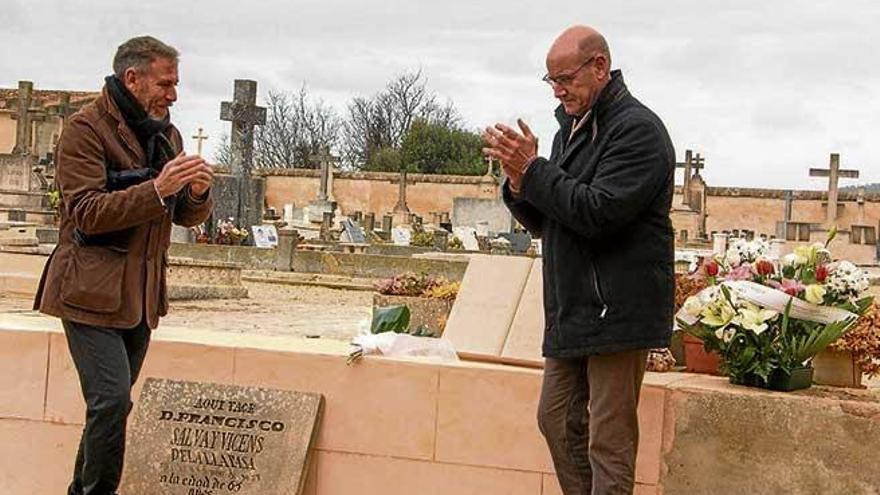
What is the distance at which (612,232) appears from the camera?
12.5 ft

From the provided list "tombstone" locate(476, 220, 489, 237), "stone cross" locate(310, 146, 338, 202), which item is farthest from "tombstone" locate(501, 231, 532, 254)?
"stone cross" locate(310, 146, 338, 202)

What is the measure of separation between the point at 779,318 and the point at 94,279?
2324 millimetres

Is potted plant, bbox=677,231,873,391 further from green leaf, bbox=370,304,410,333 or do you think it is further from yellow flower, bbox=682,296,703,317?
green leaf, bbox=370,304,410,333

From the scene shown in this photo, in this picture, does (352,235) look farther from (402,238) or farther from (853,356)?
(853,356)

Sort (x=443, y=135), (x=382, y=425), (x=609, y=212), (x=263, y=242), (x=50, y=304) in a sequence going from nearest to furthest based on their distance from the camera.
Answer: (x=609, y=212), (x=50, y=304), (x=382, y=425), (x=263, y=242), (x=443, y=135)

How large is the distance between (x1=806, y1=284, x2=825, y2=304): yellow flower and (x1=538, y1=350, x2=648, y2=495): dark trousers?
2.82 ft

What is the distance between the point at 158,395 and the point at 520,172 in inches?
77.4

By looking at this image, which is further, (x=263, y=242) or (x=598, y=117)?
(x=263, y=242)

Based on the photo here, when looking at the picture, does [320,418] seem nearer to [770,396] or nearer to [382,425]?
[382,425]

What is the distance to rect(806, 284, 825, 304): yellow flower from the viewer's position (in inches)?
175

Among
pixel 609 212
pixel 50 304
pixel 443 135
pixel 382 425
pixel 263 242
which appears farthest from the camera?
pixel 443 135

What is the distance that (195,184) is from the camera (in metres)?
4.40

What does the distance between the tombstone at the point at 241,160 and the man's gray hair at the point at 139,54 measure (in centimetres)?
1925

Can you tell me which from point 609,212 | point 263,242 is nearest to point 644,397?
point 609,212
